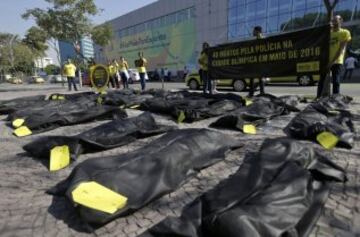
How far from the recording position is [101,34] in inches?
849

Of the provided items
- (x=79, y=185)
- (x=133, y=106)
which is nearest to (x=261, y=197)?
(x=79, y=185)

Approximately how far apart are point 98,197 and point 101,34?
20593 millimetres

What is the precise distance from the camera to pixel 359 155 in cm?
360

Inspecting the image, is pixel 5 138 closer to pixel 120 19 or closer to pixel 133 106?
pixel 133 106

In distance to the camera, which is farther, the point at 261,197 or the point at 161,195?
the point at 161,195

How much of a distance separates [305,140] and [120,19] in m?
58.6

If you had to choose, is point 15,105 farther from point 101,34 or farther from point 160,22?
point 160,22

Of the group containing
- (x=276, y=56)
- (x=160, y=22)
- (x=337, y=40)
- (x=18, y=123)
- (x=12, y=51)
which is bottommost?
(x=18, y=123)

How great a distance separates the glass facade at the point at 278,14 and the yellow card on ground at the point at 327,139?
85.2 feet

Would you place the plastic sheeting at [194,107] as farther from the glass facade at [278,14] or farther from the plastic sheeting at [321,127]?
the glass facade at [278,14]

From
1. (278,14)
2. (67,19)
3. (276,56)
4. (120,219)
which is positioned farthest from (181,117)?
(278,14)

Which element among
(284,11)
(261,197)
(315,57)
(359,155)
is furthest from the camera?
(284,11)

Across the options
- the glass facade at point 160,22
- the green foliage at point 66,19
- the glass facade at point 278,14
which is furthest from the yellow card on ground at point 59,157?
the glass facade at point 160,22

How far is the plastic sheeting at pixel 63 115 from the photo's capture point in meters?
5.88
